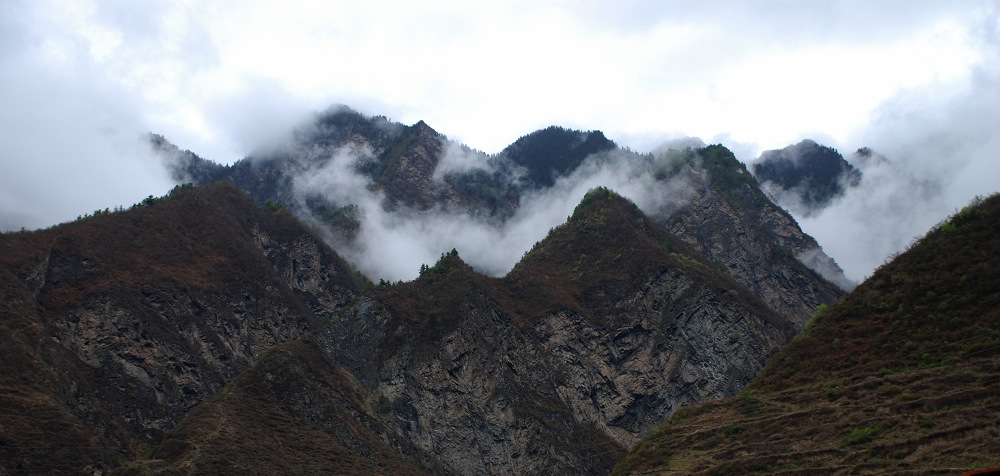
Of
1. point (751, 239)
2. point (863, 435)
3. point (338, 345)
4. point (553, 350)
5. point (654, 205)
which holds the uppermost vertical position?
point (654, 205)

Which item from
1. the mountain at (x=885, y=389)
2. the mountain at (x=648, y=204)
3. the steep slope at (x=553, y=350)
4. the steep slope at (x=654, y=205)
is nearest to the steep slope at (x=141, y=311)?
the steep slope at (x=553, y=350)

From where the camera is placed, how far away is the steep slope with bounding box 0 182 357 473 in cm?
8306

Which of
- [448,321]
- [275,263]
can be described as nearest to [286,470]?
[448,321]

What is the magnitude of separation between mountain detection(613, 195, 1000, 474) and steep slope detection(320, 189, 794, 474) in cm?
4110

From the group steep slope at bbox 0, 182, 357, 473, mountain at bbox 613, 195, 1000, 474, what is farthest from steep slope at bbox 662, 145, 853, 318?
mountain at bbox 613, 195, 1000, 474

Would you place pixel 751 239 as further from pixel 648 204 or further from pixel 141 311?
pixel 141 311

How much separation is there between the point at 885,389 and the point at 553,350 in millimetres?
66360

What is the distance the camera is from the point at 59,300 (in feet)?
329

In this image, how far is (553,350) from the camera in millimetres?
117375

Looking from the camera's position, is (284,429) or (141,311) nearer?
(284,429)

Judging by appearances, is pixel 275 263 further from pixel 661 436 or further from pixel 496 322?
pixel 661 436

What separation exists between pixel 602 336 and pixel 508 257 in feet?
198

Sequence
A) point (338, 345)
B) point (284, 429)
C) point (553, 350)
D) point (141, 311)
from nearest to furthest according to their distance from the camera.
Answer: point (284, 429) < point (141, 311) < point (338, 345) < point (553, 350)

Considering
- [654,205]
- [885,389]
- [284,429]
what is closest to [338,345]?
[284,429]
